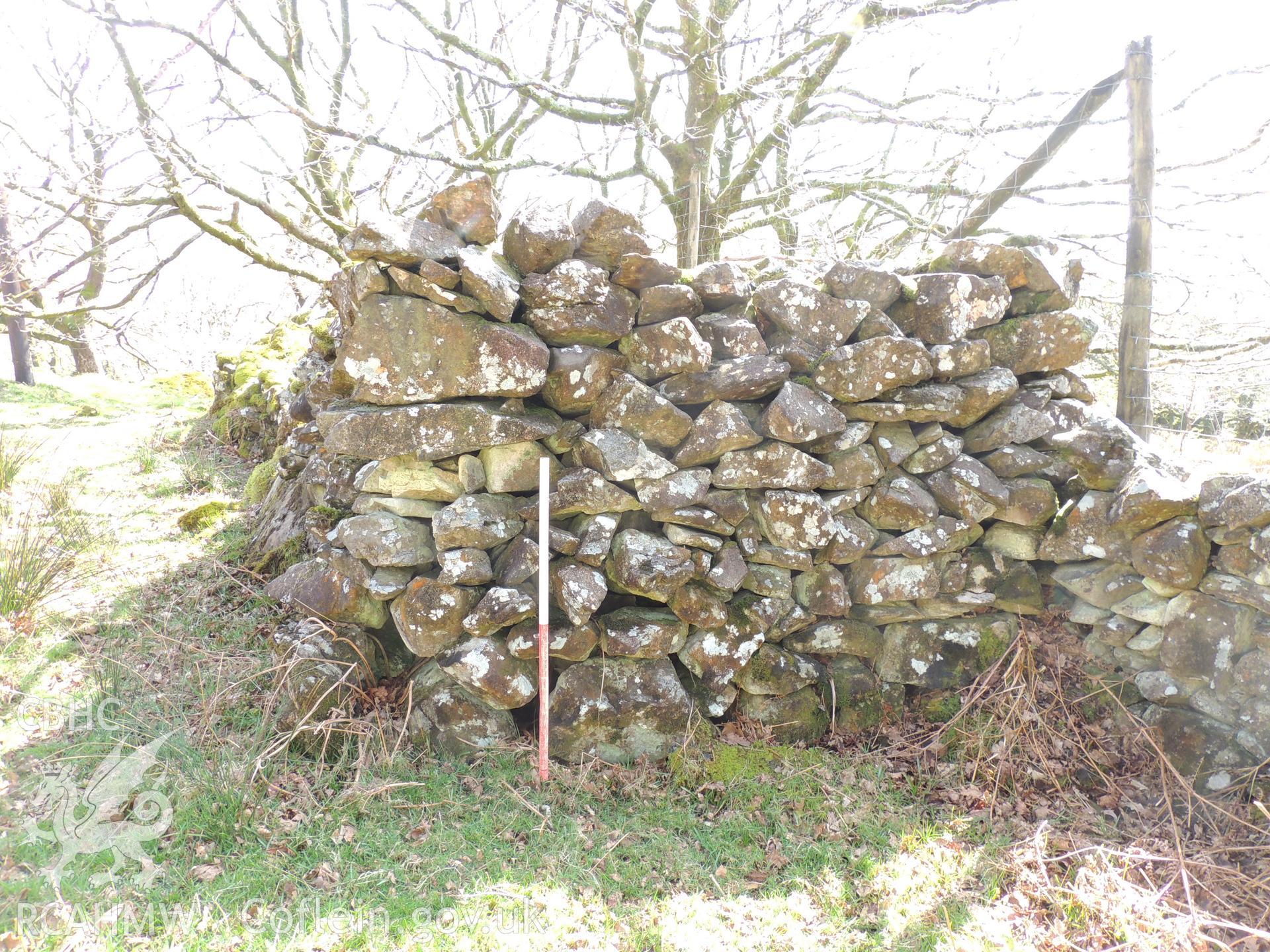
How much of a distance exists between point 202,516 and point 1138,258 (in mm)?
7124

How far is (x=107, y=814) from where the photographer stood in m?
2.81

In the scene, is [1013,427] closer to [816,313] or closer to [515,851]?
[816,313]

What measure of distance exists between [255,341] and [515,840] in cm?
894

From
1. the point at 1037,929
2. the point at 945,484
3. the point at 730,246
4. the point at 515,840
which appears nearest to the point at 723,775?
the point at 515,840

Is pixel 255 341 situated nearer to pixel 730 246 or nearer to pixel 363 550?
pixel 730 246

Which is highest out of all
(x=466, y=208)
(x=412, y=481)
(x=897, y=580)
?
(x=466, y=208)

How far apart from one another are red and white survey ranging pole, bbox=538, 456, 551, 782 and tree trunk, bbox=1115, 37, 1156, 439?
3483mm

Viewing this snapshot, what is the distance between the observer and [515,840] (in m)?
2.94

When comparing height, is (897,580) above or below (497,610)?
below

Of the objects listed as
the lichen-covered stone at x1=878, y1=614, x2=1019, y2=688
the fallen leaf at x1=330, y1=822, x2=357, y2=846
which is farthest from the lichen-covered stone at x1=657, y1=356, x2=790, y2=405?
the fallen leaf at x1=330, y1=822, x2=357, y2=846

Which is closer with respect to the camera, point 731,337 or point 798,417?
point 798,417

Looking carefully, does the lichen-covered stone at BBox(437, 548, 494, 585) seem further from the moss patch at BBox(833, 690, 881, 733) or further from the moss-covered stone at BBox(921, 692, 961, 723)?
the moss-covered stone at BBox(921, 692, 961, 723)

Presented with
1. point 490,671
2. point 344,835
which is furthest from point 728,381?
point 344,835

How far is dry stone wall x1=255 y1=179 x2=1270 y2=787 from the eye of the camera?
3.40 meters
